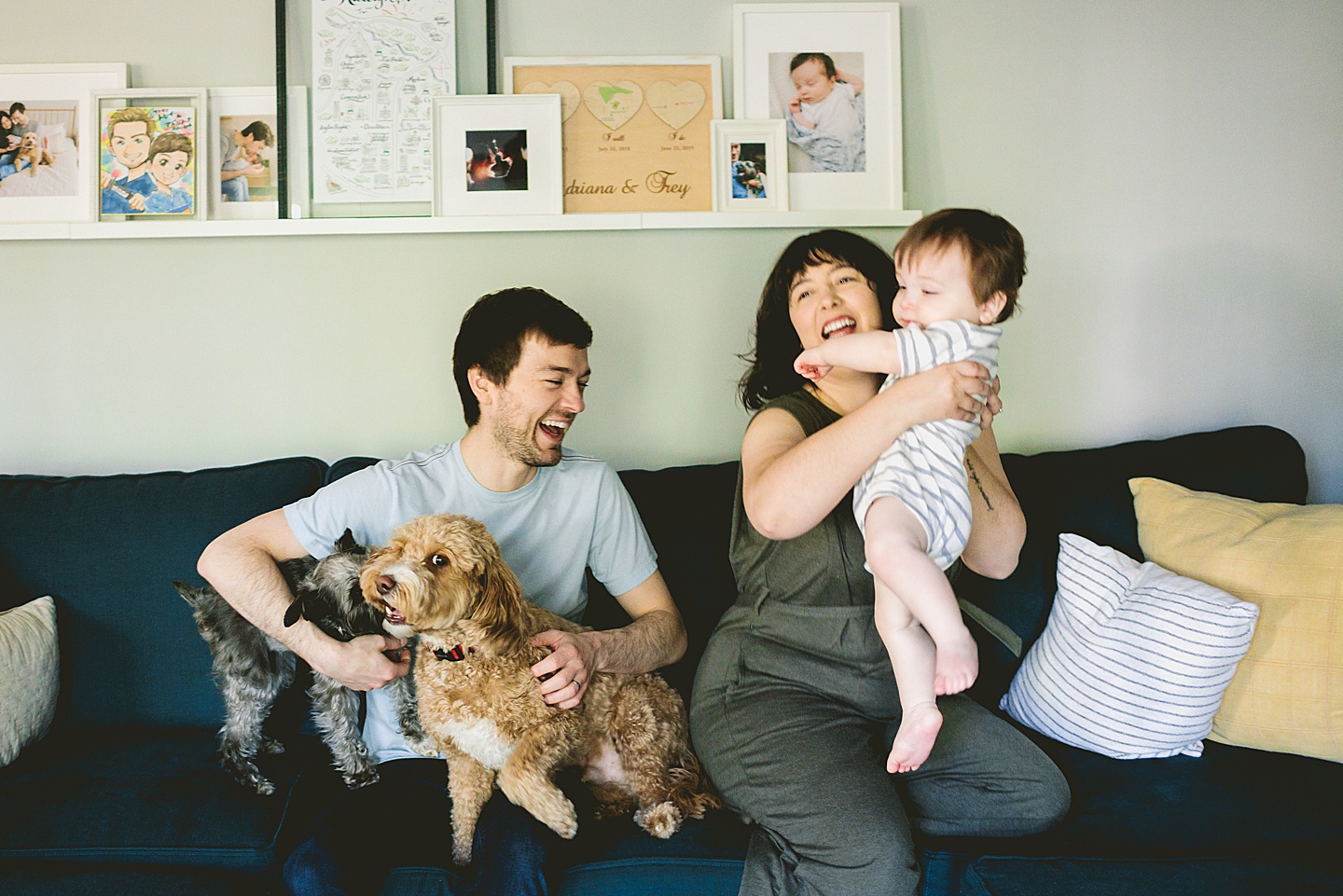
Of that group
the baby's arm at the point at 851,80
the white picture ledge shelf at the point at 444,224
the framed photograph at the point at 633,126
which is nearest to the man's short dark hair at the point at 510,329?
the white picture ledge shelf at the point at 444,224

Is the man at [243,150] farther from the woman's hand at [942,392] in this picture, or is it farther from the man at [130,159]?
the woman's hand at [942,392]

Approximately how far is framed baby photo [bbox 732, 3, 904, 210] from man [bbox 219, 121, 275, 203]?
1285 millimetres

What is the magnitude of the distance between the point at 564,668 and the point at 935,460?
0.72 m

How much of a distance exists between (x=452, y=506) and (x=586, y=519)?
0.28 m

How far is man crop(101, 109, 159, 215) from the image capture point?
236 cm

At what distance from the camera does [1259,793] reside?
1.65 m

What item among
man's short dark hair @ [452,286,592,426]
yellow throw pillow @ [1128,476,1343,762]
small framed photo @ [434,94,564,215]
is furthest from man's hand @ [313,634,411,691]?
yellow throw pillow @ [1128,476,1343,762]

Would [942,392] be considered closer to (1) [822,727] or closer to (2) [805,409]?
(2) [805,409]

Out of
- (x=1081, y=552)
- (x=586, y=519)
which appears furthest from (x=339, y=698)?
(x=1081, y=552)

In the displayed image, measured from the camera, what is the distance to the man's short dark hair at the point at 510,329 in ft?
5.86

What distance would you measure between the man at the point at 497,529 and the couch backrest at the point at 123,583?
0.26m

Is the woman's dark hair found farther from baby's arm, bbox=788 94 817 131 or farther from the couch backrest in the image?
the couch backrest

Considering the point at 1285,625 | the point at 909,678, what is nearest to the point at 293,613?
the point at 909,678

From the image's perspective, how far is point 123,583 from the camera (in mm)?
1964
